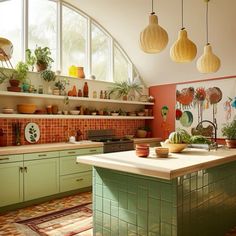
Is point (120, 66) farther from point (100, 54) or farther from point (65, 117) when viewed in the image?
point (65, 117)

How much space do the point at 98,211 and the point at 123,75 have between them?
14.7 feet

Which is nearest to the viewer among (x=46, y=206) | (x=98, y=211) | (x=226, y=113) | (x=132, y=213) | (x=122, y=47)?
(x=132, y=213)

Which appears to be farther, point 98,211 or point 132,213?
point 98,211

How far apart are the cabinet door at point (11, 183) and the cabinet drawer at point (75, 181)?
76 centimetres

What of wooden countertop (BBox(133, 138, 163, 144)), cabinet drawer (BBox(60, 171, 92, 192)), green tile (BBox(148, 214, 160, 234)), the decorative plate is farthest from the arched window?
green tile (BBox(148, 214, 160, 234))

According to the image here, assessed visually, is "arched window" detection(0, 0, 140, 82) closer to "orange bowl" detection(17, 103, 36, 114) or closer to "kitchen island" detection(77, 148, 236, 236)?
"orange bowl" detection(17, 103, 36, 114)

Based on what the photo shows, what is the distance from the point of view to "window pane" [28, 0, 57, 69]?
16.9 feet

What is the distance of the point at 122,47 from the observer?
6.59m

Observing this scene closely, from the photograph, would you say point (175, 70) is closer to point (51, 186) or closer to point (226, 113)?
point (226, 113)

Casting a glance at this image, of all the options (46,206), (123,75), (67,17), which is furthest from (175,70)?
(46,206)

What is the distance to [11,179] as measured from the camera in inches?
157

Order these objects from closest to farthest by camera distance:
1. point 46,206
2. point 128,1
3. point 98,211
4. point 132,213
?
point 132,213
point 98,211
point 46,206
point 128,1

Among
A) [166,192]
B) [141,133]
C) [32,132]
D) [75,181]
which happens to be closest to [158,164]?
[166,192]

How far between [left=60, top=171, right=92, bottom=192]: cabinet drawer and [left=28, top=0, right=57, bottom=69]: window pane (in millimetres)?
2182
